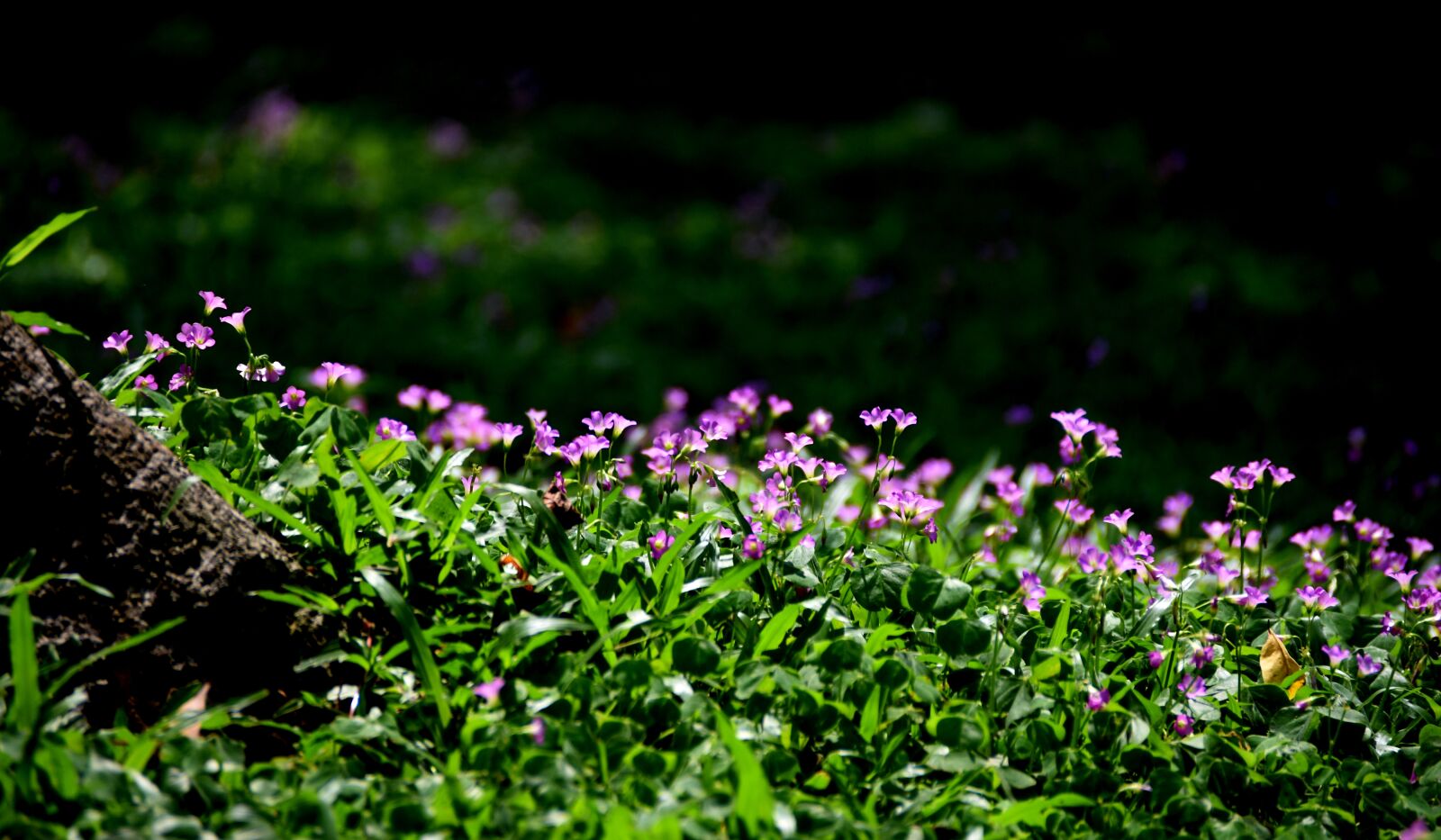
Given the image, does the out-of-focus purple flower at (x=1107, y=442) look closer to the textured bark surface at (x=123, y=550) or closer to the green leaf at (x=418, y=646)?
the green leaf at (x=418, y=646)

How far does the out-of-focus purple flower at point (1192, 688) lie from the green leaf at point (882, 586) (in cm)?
51

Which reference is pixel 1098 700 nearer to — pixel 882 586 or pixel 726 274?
pixel 882 586

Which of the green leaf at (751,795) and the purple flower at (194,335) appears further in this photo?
the purple flower at (194,335)

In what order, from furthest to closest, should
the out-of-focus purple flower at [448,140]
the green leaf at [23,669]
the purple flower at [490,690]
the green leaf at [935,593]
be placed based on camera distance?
1. the out-of-focus purple flower at [448,140]
2. the green leaf at [935,593]
3. the purple flower at [490,690]
4. the green leaf at [23,669]

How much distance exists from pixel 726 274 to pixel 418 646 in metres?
4.49

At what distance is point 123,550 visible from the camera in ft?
5.92

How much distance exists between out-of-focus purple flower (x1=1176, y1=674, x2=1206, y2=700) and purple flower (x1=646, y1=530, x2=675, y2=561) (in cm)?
93

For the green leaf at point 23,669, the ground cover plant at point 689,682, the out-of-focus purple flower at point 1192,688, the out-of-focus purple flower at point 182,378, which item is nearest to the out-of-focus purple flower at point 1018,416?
the ground cover plant at point 689,682

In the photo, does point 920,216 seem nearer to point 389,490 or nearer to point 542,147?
point 542,147

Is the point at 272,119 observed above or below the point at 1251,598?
below

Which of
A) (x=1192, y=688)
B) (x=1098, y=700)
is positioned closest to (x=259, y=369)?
(x=1098, y=700)

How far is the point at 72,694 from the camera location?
1.71 metres

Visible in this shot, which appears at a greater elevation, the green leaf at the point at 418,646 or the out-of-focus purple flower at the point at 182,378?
the out-of-focus purple flower at the point at 182,378

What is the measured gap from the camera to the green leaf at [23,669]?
1556 millimetres
